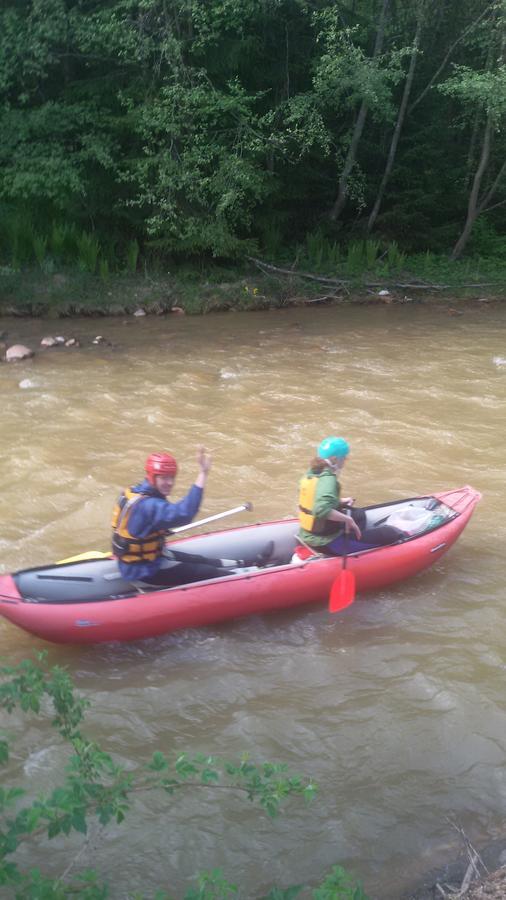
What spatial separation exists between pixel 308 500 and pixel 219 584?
755 mm

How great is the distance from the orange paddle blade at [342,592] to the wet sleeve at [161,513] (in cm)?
107

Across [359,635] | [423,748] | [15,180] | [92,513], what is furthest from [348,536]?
[15,180]

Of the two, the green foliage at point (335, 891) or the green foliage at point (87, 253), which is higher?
the green foliage at point (87, 253)

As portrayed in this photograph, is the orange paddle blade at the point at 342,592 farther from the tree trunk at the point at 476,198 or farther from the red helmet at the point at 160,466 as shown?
the tree trunk at the point at 476,198

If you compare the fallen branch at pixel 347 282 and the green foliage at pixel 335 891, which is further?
the fallen branch at pixel 347 282

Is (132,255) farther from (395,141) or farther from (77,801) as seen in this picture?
(77,801)

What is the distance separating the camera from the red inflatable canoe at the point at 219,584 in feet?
14.3

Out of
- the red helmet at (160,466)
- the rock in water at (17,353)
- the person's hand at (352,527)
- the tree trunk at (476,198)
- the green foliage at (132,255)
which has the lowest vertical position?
the rock in water at (17,353)

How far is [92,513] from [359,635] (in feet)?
7.86

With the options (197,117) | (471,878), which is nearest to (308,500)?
(471,878)

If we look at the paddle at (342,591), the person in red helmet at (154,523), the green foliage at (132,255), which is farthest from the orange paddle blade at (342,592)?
the green foliage at (132,255)

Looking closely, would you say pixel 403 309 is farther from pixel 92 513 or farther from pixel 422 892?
pixel 422 892

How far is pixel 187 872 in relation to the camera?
3.07m

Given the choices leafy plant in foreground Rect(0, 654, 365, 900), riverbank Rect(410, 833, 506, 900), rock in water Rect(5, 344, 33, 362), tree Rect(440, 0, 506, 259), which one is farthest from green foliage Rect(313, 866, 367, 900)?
tree Rect(440, 0, 506, 259)
